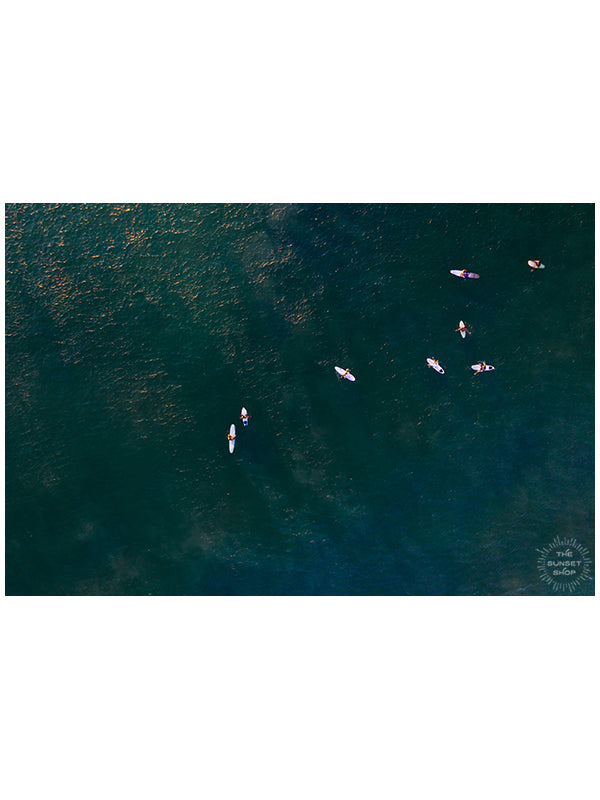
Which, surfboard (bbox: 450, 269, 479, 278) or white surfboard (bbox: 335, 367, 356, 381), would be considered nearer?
surfboard (bbox: 450, 269, 479, 278)

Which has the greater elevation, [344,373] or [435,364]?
[435,364]

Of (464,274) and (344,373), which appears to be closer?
(464,274)

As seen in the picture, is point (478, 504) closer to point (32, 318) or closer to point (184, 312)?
point (184, 312)

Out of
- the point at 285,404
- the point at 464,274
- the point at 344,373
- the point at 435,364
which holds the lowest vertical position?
the point at 285,404

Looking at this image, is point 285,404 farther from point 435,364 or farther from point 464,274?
point 464,274

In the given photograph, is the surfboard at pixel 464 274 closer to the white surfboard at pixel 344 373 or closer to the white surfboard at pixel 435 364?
the white surfboard at pixel 435 364

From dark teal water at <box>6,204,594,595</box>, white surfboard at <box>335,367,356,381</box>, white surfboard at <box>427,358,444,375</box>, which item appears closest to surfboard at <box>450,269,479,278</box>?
dark teal water at <box>6,204,594,595</box>

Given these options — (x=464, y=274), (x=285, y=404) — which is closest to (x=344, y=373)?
(x=285, y=404)

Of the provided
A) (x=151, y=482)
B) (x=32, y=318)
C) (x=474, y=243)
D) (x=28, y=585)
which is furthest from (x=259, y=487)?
(x=474, y=243)

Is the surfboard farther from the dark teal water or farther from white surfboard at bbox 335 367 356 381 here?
white surfboard at bbox 335 367 356 381
